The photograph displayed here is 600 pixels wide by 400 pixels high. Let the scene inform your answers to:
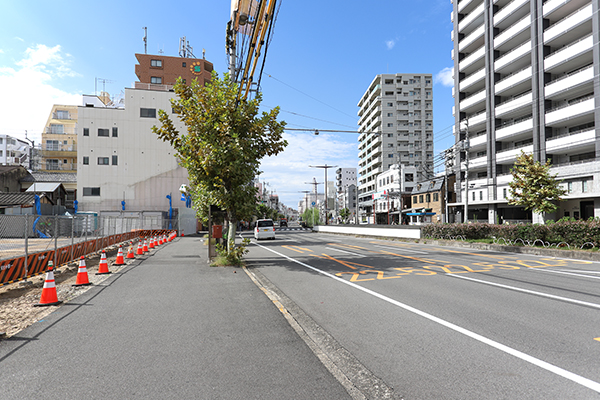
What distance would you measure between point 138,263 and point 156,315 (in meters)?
8.70

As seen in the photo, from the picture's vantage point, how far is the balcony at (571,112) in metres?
28.4

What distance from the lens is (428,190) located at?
55812mm

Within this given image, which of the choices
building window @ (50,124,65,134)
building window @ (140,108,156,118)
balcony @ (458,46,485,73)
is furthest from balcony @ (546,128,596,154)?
building window @ (50,124,65,134)

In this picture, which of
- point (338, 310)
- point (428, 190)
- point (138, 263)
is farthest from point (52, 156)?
point (338, 310)

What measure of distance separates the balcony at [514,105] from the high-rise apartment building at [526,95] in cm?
10

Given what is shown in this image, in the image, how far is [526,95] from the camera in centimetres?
3453

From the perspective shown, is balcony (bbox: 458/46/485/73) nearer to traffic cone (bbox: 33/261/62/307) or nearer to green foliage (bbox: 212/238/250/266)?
green foliage (bbox: 212/238/250/266)

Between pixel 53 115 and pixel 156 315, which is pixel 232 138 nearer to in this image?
pixel 156 315

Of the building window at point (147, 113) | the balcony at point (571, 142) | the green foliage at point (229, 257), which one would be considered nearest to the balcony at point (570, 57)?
the balcony at point (571, 142)

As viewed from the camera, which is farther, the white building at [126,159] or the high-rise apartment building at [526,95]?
the white building at [126,159]

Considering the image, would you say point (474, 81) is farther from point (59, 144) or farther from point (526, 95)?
point (59, 144)

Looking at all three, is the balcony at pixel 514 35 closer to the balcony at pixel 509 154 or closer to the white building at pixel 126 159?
the balcony at pixel 509 154

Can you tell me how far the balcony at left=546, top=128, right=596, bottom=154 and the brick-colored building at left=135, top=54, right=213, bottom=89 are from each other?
51.7m

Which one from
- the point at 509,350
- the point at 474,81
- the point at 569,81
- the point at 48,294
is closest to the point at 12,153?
the point at 48,294
